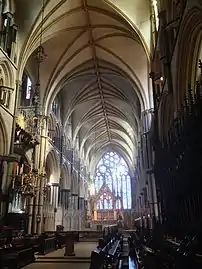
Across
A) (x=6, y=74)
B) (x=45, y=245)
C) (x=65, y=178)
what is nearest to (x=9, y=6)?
(x=6, y=74)

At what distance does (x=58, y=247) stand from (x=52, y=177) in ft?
26.8

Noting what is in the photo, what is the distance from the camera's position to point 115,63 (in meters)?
20.4

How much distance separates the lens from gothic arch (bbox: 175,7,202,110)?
316 inches

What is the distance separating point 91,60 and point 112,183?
23.7 metres

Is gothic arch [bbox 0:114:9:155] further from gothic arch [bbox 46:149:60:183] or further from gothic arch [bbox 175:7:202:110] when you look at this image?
gothic arch [bbox 46:149:60:183]

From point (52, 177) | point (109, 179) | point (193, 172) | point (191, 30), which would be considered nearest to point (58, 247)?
point (52, 177)

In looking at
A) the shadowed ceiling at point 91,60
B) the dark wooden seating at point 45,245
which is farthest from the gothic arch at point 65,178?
the dark wooden seating at point 45,245

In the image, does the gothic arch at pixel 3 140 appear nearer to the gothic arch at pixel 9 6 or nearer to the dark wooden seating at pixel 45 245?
the dark wooden seating at pixel 45 245

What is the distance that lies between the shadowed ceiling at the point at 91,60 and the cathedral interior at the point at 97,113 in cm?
8

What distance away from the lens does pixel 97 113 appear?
3009cm

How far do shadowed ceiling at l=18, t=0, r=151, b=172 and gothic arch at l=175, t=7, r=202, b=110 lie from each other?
23.6ft

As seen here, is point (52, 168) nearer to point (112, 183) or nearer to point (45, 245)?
point (45, 245)

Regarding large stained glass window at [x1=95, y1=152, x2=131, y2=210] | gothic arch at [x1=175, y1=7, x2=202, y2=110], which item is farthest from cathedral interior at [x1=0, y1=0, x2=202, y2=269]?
large stained glass window at [x1=95, y1=152, x2=131, y2=210]

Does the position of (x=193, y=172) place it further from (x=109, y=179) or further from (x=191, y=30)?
(x=109, y=179)
